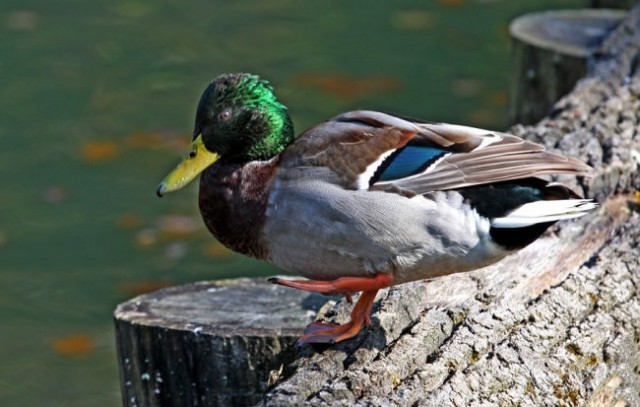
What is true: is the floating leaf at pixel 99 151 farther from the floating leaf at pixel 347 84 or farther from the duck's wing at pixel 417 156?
the duck's wing at pixel 417 156

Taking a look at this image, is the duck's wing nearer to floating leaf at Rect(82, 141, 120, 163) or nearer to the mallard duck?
the mallard duck

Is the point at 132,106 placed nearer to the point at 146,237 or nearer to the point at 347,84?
the point at 347,84

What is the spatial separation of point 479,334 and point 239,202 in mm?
742

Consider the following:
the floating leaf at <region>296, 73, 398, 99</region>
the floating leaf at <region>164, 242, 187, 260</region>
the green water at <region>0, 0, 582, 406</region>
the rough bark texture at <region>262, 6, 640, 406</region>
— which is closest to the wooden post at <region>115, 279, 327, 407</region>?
the rough bark texture at <region>262, 6, 640, 406</region>

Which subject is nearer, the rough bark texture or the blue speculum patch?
the rough bark texture

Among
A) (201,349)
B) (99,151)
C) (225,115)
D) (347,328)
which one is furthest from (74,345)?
(347,328)

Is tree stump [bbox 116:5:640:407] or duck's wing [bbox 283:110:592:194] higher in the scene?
duck's wing [bbox 283:110:592:194]

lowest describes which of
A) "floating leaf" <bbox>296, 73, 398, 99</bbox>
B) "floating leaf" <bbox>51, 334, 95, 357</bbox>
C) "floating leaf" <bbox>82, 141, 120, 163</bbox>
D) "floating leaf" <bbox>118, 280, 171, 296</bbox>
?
"floating leaf" <bbox>51, 334, 95, 357</bbox>

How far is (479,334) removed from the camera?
3.08 m

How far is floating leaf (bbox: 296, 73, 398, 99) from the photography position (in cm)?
838

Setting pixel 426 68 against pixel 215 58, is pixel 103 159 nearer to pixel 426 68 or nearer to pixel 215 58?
pixel 215 58

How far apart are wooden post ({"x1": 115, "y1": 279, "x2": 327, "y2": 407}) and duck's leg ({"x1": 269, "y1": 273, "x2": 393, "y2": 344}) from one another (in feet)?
1.35

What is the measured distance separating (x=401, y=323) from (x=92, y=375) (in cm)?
254

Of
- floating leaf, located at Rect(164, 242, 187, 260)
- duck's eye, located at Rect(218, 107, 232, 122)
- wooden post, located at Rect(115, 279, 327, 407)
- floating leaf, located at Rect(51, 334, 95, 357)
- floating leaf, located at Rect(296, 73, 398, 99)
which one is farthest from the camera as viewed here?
floating leaf, located at Rect(296, 73, 398, 99)
